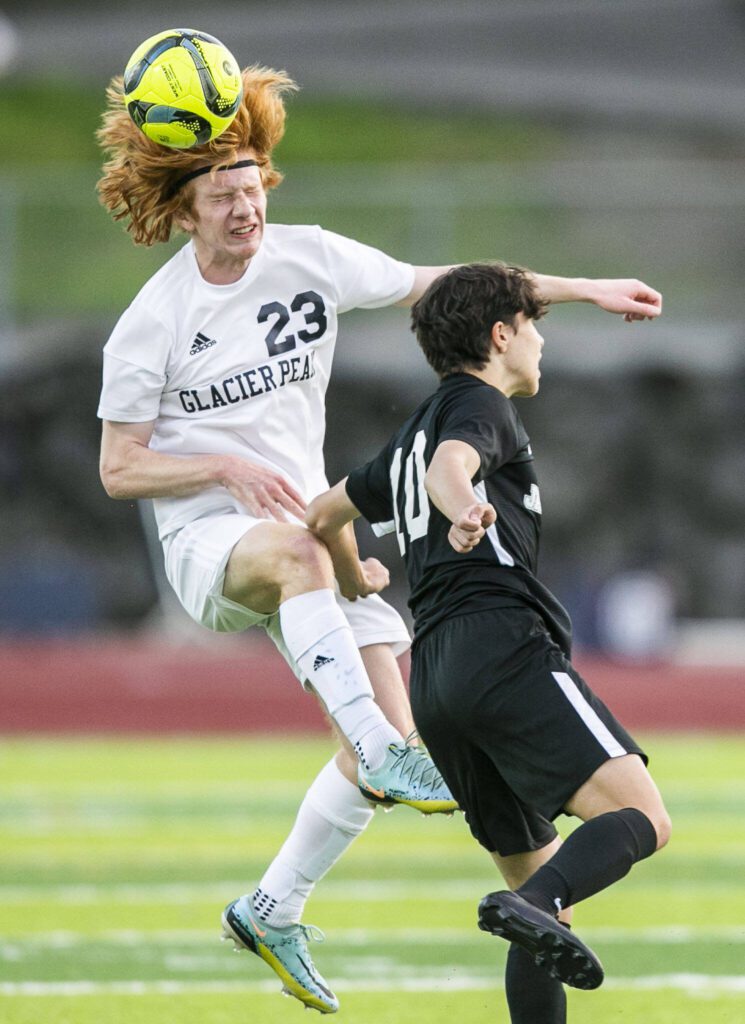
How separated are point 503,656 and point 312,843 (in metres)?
1.36

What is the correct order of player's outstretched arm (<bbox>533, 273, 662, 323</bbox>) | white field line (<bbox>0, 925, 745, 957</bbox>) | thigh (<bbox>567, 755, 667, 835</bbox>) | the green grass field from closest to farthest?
1. thigh (<bbox>567, 755, 667, 835</bbox>)
2. player's outstretched arm (<bbox>533, 273, 662, 323</bbox>)
3. the green grass field
4. white field line (<bbox>0, 925, 745, 957</bbox>)

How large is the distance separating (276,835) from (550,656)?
5.98 metres

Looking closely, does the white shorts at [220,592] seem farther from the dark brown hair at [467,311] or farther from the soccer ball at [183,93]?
the soccer ball at [183,93]

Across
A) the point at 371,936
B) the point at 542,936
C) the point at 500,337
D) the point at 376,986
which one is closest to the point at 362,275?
the point at 500,337

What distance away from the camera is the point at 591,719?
455cm

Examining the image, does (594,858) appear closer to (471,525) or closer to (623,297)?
(471,525)

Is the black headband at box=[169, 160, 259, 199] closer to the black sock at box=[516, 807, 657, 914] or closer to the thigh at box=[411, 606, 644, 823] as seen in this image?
the thigh at box=[411, 606, 644, 823]

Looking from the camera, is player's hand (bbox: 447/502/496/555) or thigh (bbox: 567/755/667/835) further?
thigh (bbox: 567/755/667/835)

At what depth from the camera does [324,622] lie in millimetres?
5297

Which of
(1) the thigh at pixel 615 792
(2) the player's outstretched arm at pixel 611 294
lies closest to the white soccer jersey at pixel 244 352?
(2) the player's outstretched arm at pixel 611 294

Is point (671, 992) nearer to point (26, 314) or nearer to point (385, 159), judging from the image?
point (26, 314)

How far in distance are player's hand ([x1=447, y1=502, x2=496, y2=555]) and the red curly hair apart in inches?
62.1

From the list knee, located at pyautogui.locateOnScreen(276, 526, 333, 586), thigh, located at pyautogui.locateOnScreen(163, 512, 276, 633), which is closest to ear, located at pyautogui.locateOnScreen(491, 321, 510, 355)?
knee, located at pyautogui.locateOnScreen(276, 526, 333, 586)

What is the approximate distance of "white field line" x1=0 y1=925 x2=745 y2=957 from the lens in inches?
293
